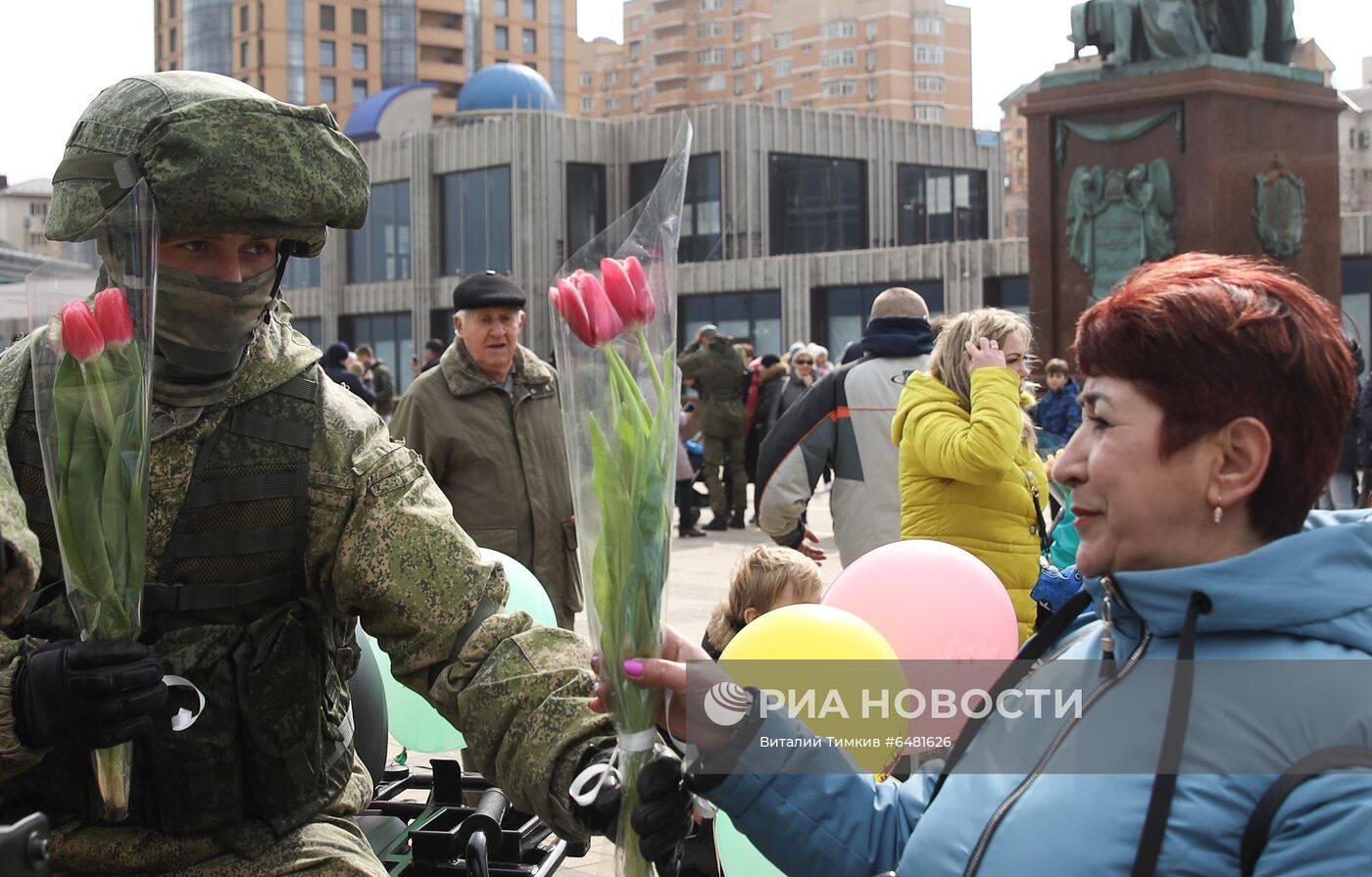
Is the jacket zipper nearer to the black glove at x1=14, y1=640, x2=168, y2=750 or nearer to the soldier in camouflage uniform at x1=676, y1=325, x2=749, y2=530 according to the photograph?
the black glove at x1=14, y1=640, x2=168, y2=750

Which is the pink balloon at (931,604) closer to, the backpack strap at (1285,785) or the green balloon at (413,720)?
the green balloon at (413,720)

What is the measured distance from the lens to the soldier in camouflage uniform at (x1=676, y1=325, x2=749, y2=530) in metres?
15.0

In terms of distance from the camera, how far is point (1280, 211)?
571 inches

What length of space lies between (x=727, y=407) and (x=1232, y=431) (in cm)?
1318

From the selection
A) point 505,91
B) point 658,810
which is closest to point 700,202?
point 505,91

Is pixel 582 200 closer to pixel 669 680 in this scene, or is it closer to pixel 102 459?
pixel 102 459

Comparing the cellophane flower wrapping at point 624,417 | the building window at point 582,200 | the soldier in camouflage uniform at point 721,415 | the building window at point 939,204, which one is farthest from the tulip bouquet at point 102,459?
the building window at point 939,204

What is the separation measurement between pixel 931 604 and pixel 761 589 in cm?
52

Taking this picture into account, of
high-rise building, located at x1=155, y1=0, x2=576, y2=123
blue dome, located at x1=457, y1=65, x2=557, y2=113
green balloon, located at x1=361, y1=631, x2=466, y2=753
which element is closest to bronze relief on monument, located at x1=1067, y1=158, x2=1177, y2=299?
green balloon, located at x1=361, y1=631, x2=466, y2=753

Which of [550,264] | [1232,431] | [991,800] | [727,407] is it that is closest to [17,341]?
[991,800]

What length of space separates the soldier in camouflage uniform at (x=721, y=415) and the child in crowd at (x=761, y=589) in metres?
10.2

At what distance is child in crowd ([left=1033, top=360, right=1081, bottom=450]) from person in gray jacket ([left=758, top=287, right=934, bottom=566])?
6003mm

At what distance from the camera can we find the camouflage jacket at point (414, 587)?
8.39ft

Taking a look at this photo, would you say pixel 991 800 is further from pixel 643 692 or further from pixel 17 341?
pixel 17 341
